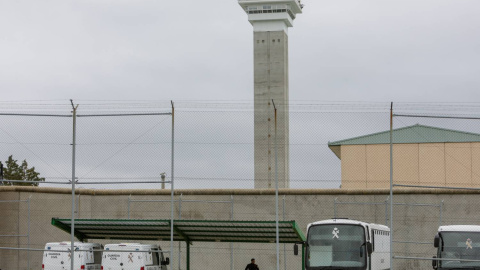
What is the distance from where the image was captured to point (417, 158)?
43438mm

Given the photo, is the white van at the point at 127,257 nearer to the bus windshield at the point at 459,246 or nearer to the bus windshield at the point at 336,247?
the bus windshield at the point at 336,247

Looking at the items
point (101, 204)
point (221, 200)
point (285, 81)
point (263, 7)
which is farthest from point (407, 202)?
point (263, 7)

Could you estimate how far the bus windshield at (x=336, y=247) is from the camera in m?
23.8

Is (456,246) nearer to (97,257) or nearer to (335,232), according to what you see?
(335,232)

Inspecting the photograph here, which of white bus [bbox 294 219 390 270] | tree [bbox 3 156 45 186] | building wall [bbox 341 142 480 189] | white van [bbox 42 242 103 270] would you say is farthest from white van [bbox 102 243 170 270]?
tree [bbox 3 156 45 186]

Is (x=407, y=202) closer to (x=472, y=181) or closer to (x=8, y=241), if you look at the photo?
(x=472, y=181)

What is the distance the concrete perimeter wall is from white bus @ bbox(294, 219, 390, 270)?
5831 mm

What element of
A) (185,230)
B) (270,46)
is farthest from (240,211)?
(270,46)

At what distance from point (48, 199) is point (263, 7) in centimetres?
7656

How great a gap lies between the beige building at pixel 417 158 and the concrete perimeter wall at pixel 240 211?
9.34 m

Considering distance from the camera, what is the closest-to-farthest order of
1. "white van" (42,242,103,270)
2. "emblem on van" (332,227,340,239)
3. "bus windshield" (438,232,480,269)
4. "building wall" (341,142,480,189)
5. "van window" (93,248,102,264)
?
"bus windshield" (438,232,480,269) < "emblem on van" (332,227,340,239) < "white van" (42,242,103,270) < "van window" (93,248,102,264) < "building wall" (341,142,480,189)

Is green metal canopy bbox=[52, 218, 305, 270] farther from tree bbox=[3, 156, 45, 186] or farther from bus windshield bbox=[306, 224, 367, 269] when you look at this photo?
tree bbox=[3, 156, 45, 186]

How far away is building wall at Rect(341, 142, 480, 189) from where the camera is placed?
42.4 metres

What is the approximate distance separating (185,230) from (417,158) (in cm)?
1951
